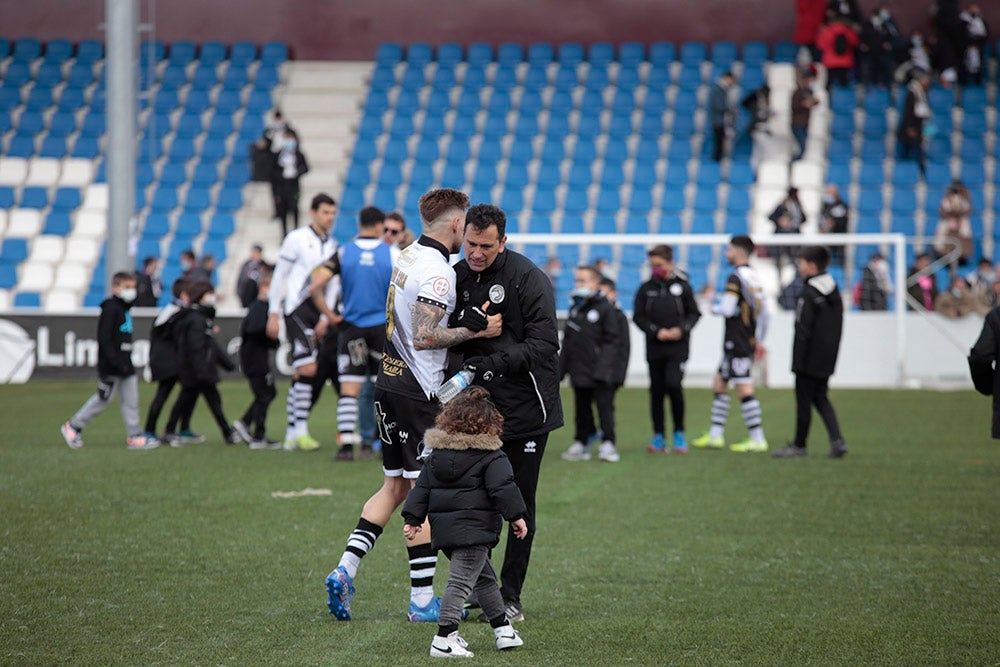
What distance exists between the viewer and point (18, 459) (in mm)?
11289

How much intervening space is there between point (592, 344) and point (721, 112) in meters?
15.5

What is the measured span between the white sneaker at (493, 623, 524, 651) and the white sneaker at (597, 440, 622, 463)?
663cm

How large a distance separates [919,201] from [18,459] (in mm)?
19704

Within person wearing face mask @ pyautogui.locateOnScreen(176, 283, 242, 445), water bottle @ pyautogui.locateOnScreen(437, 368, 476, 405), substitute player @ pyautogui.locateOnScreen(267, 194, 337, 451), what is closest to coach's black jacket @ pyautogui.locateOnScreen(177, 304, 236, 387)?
person wearing face mask @ pyautogui.locateOnScreen(176, 283, 242, 445)

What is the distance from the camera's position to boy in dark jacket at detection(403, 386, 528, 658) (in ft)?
17.0

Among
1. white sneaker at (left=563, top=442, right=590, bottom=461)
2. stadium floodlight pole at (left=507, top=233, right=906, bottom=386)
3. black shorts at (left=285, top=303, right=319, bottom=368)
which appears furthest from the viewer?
stadium floodlight pole at (left=507, top=233, right=906, bottom=386)

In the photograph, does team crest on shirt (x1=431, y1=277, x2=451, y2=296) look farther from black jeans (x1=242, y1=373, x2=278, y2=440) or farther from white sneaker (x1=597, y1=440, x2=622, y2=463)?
black jeans (x1=242, y1=373, x2=278, y2=440)

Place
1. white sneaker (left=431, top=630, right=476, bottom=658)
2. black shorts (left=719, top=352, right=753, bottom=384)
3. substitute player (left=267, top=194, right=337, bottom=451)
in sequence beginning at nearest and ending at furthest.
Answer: white sneaker (left=431, top=630, right=476, bottom=658) → substitute player (left=267, top=194, right=337, bottom=451) → black shorts (left=719, top=352, right=753, bottom=384)

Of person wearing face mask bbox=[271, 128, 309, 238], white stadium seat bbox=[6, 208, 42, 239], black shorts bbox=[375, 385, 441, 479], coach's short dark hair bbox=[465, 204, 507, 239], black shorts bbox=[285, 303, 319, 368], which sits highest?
person wearing face mask bbox=[271, 128, 309, 238]

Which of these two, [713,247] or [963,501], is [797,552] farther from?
[713,247]

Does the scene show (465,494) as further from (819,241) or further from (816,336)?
(819,241)

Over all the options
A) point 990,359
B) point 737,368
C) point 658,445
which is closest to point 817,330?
point 737,368

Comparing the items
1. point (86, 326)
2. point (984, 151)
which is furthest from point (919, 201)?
point (86, 326)

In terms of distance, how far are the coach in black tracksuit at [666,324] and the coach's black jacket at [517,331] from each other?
6.76 m
